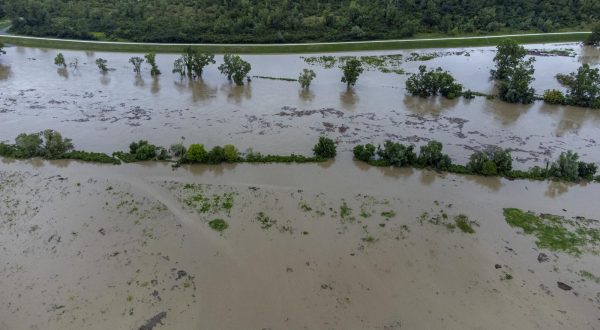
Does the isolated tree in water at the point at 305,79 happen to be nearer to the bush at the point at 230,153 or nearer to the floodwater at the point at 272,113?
the floodwater at the point at 272,113

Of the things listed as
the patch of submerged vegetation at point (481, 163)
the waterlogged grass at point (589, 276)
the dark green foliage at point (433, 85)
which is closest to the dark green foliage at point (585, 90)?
the dark green foliage at point (433, 85)

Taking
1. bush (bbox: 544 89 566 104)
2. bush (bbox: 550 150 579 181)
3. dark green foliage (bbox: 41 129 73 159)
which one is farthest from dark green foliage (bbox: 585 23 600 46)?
dark green foliage (bbox: 41 129 73 159)

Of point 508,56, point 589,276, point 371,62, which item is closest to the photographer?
point 589,276

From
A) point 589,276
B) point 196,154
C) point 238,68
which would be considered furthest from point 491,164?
point 238,68

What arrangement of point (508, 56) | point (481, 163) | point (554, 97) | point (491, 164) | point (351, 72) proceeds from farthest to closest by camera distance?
1. point (508, 56)
2. point (351, 72)
3. point (554, 97)
4. point (481, 163)
5. point (491, 164)

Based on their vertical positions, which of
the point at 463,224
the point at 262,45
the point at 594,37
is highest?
the point at 594,37

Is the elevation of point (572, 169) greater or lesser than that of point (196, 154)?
greater

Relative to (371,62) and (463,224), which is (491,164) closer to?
(463,224)
